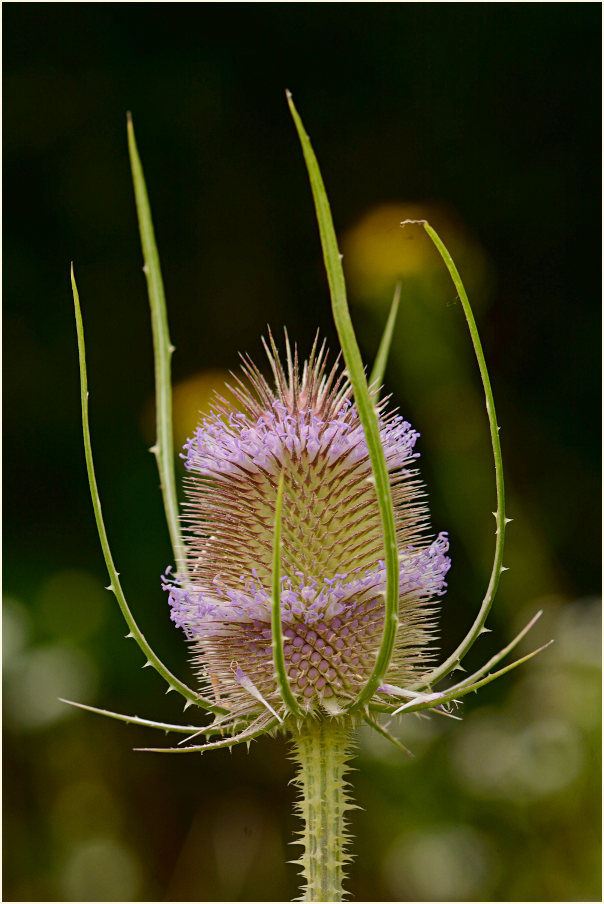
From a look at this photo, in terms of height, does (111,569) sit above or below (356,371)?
below

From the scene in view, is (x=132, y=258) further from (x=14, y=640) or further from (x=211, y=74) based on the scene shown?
(x=14, y=640)

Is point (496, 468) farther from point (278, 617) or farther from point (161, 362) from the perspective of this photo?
point (161, 362)

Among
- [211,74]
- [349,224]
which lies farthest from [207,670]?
[211,74]

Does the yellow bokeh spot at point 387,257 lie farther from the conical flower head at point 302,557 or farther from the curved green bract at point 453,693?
the curved green bract at point 453,693

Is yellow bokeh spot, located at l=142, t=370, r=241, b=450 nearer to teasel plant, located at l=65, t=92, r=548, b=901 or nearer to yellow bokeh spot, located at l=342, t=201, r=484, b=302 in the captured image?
yellow bokeh spot, located at l=342, t=201, r=484, b=302

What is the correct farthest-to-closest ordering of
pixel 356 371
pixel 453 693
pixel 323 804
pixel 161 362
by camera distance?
1. pixel 161 362
2. pixel 323 804
3. pixel 453 693
4. pixel 356 371

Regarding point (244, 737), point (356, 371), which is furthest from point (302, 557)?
point (356, 371)

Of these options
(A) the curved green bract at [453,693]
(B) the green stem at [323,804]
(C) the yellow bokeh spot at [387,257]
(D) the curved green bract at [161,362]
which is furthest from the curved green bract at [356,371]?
(C) the yellow bokeh spot at [387,257]
